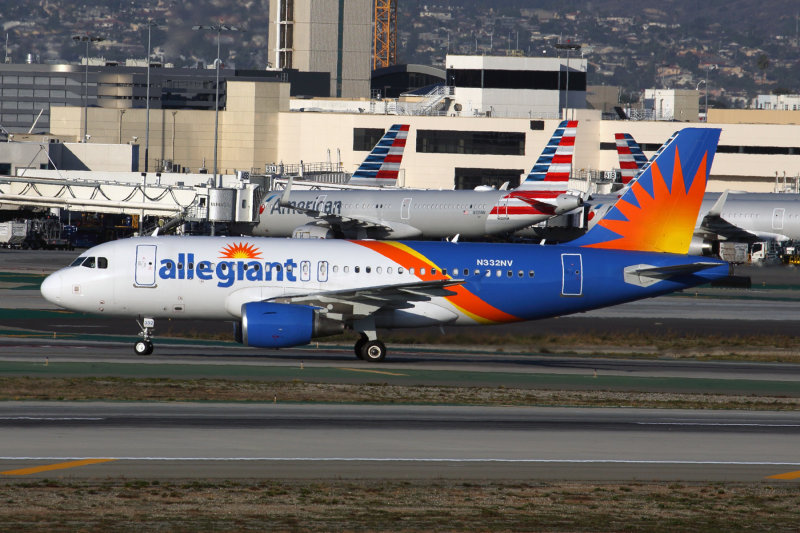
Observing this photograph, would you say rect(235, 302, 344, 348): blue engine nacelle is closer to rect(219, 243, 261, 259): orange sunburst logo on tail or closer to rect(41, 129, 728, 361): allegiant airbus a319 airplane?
rect(41, 129, 728, 361): allegiant airbus a319 airplane

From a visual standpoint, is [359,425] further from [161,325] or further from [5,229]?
[5,229]

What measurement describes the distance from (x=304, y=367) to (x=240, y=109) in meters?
107

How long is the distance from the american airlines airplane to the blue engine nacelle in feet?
156

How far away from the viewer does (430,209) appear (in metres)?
89.4

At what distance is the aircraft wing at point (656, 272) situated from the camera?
1598 inches

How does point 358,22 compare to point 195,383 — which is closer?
point 195,383

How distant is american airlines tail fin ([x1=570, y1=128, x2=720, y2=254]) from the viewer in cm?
4222

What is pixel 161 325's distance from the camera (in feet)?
163

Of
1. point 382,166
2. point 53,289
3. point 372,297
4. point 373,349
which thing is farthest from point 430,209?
point 53,289

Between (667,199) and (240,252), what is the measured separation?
1522 centimetres

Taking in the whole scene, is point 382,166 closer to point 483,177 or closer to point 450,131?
point 450,131

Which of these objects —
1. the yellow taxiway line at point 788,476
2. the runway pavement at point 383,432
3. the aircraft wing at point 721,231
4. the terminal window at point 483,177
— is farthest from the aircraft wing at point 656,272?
the terminal window at point 483,177

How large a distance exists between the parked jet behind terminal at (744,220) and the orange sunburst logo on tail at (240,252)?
5019 centimetres

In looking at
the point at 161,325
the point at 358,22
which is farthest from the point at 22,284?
the point at 358,22
